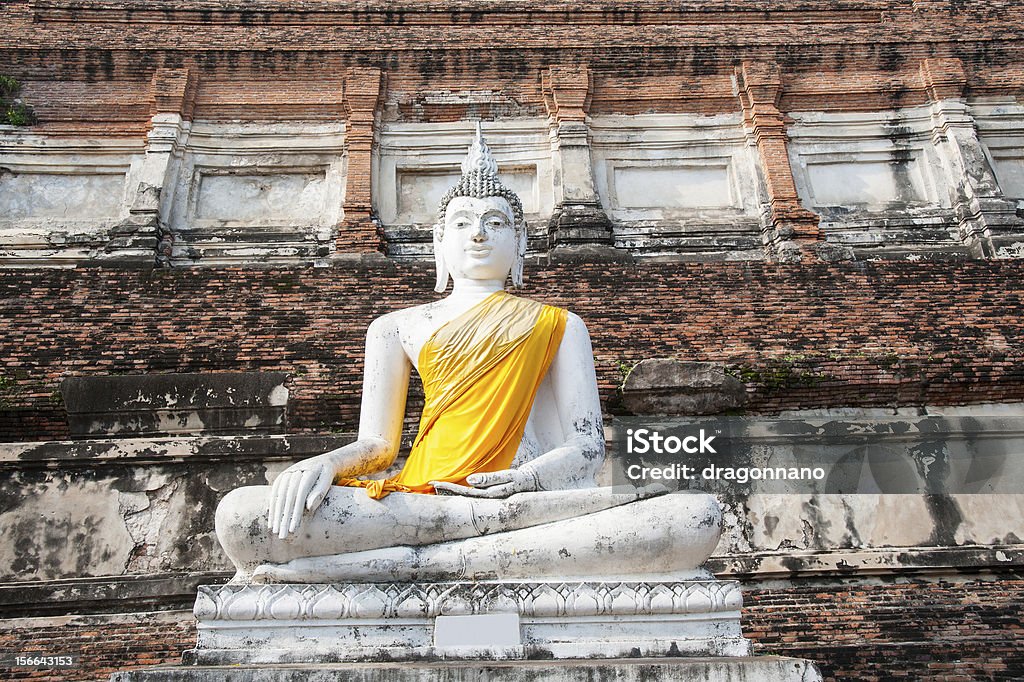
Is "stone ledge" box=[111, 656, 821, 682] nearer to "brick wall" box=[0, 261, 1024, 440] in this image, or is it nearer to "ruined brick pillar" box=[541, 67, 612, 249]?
"brick wall" box=[0, 261, 1024, 440]

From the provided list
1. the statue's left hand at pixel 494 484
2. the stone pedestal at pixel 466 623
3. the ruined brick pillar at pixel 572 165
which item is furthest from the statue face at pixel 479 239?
the ruined brick pillar at pixel 572 165

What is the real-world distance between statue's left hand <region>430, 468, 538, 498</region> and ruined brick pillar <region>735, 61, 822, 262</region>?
8214 millimetres

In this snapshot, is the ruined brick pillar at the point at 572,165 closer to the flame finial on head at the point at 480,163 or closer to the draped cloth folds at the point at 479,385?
the flame finial on head at the point at 480,163

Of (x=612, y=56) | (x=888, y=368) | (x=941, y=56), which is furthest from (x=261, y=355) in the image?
(x=941, y=56)

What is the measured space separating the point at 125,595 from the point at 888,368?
598 cm

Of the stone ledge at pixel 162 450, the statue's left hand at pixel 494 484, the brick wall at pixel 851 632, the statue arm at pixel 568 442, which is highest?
the stone ledge at pixel 162 450

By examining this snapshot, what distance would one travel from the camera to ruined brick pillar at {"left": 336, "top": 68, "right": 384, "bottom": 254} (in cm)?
1101

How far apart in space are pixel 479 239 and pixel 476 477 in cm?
141

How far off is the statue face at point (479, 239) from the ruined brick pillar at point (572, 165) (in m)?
6.45

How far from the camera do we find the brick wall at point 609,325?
23.4ft

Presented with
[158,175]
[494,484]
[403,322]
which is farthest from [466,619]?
[158,175]

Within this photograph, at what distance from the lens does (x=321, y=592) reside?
10.0ft

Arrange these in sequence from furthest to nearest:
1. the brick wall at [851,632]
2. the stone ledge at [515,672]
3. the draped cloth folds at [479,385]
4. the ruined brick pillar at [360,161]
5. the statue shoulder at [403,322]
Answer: the ruined brick pillar at [360,161]
the brick wall at [851,632]
the statue shoulder at [403,322]
the draped cloth folds at [479,385]
the stone ledge at [515,672]

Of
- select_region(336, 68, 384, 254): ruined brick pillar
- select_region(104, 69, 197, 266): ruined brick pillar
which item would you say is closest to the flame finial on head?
select_region(336, 68, 384, 254): ruined brick pillar
